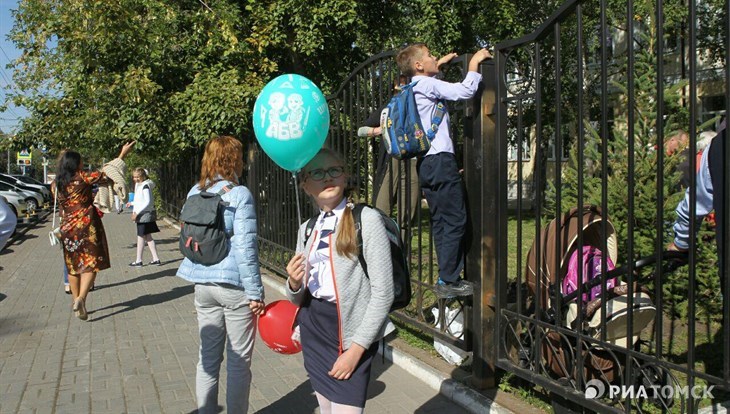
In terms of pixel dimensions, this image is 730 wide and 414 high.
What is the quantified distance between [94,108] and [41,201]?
2191cm

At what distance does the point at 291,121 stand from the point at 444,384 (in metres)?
2.33

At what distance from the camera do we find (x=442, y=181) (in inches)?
166

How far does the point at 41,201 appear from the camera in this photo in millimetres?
31172

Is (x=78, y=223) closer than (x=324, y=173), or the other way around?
(x=324, y=173)

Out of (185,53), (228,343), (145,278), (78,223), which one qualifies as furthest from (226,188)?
(185,53)

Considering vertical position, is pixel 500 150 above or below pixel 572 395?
above

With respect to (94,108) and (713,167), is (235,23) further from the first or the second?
(713,167)

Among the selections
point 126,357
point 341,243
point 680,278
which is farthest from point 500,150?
point 126,357

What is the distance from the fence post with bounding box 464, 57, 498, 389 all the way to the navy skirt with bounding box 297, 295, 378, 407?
1.66 m

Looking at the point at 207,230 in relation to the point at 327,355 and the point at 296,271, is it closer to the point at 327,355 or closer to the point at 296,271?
the point at 296,271

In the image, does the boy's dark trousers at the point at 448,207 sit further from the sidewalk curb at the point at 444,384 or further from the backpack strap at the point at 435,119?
the sidewalk curb at the point at 444,384

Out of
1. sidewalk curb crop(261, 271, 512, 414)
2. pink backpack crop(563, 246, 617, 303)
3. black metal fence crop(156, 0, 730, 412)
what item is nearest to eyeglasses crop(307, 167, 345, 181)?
black metal fence crop(156, 0, 730, 412)

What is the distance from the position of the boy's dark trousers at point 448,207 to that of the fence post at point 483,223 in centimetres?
10

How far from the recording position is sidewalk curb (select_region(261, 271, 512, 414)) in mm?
3996
